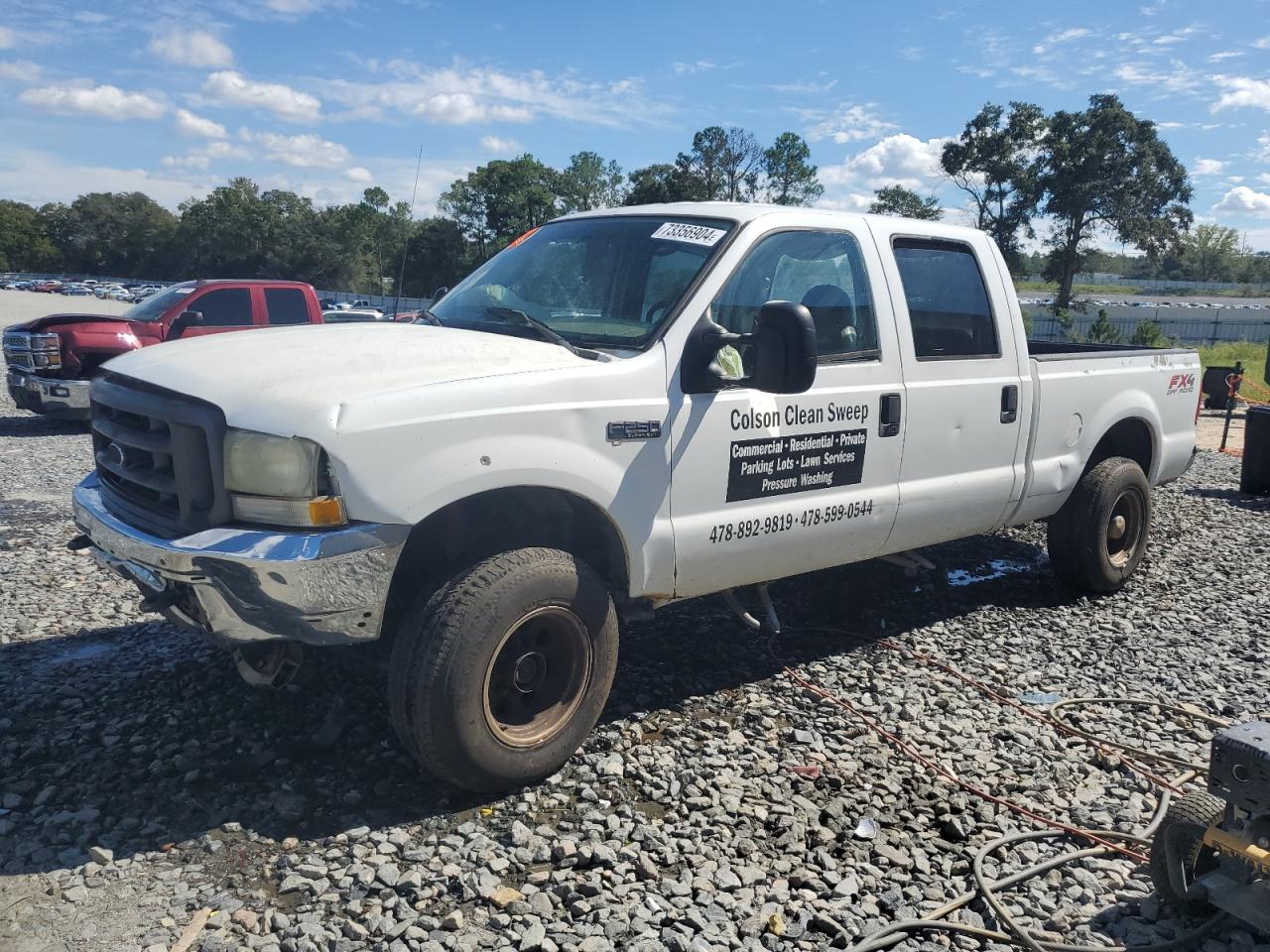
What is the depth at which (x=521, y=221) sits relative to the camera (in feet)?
226

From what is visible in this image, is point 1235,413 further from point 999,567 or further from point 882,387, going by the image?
point 882,387

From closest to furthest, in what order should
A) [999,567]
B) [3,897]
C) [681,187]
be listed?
[3,897], [999,567], [681,187]

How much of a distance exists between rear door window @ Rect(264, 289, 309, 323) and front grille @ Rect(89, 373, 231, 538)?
31.2 feet

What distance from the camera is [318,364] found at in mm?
3199

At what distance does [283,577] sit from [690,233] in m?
2.16

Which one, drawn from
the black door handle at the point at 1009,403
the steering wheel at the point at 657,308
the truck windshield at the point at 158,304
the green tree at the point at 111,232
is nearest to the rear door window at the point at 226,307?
the truck windshield at the point at 158,304

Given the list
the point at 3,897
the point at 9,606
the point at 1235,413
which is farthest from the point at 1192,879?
the point at 1235,413

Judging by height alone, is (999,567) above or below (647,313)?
below

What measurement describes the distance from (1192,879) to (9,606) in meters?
5.41

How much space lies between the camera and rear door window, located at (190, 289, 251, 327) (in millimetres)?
12195

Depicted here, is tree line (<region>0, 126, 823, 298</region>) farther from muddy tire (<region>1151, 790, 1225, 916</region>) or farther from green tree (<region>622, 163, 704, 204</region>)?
muddy tire (<region>1151, 790, 1225, 916</region>)

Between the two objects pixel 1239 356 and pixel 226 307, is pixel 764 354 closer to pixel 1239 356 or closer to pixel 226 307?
pixel 226 307

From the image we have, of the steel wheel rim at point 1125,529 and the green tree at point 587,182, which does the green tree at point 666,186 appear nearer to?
the green tree at point 587,182

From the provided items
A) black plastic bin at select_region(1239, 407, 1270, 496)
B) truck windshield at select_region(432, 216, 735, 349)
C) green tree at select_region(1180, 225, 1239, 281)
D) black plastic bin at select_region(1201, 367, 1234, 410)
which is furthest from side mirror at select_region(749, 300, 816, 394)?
green tree at select_region(1180, 225, 1239, 281)
